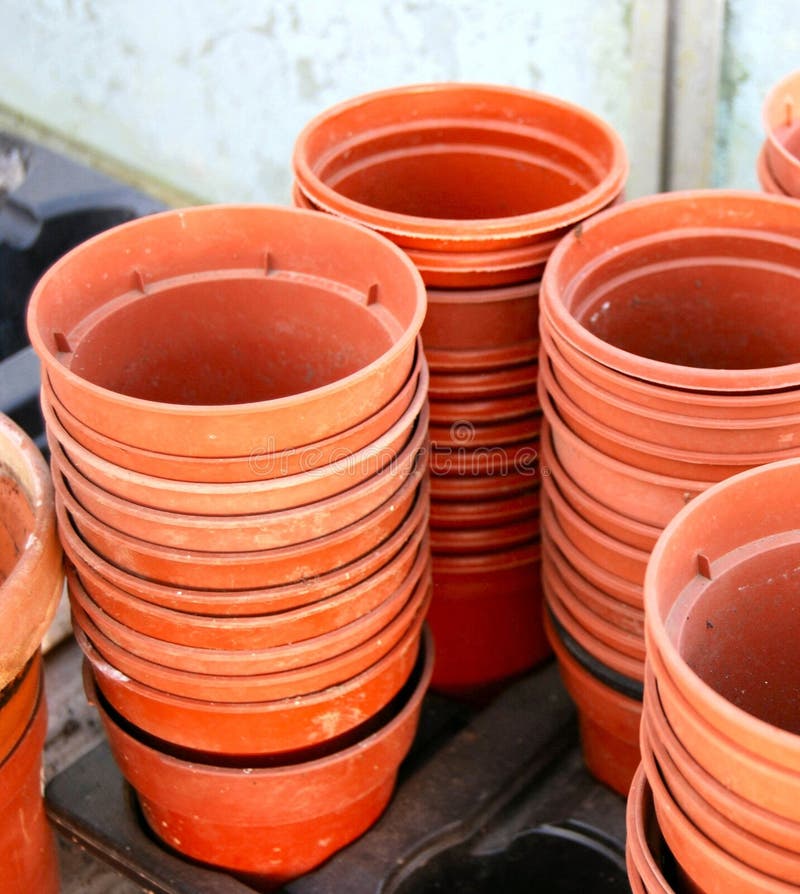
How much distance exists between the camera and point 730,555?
1513mm

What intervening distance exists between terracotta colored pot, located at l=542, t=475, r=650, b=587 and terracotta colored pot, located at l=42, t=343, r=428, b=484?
0.45 m

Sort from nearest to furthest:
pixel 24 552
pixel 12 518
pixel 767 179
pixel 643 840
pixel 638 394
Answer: pixel 643 840, pixel 638 394, pixel 24 552, pixel 12 518, pixel 767 179

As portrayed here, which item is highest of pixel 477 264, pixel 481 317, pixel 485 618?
pixel 477 264

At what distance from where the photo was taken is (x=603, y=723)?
2189 mm

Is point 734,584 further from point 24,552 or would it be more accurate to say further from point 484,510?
point 24,552

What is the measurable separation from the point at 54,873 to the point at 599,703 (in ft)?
3.56

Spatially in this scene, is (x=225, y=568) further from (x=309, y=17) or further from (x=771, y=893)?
(x=309, y=17)

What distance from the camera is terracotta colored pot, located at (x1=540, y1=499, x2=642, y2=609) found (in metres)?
1.98

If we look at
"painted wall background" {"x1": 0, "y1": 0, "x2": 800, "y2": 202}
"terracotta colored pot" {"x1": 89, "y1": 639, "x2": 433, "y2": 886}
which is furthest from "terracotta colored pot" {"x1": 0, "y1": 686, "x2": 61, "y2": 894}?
"painted wall background" {"x1": 0, "y1": 0, "x2": 800, "y2": 202}

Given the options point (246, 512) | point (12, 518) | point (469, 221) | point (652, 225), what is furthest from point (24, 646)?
point (652, 225)

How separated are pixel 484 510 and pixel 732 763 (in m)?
1.11

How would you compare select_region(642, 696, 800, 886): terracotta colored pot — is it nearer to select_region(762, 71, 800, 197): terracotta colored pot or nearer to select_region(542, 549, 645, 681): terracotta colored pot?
select_region(542, 549, 645, 681): terracotta colored pot

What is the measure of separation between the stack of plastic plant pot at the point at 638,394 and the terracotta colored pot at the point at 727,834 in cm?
53

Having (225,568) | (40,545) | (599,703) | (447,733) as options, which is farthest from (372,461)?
(447,733)
